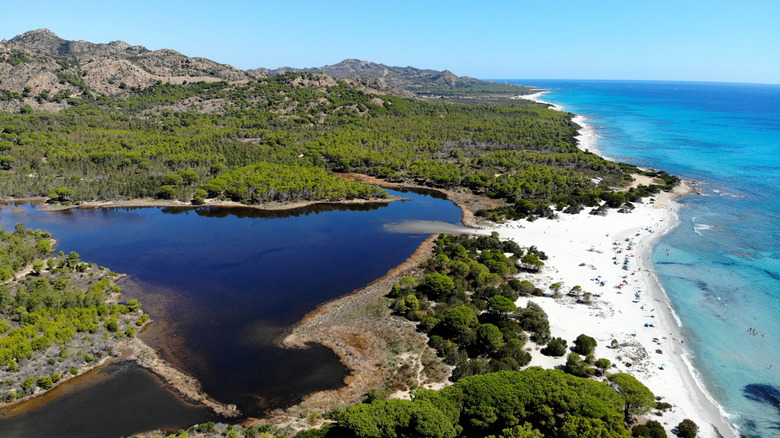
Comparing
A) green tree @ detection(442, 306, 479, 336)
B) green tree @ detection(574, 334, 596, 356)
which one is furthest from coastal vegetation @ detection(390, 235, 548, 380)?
green tree @ detection(574, 334, 596, 356)

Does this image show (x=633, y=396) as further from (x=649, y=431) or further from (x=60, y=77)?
(x=60, y=77)

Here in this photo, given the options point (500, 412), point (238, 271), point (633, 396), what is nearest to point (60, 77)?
point (238, 271)

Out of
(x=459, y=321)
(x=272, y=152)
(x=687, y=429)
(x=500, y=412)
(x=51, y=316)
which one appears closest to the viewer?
(x=500, y=412)

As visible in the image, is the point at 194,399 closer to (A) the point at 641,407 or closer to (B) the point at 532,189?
(A) the point at 641,407

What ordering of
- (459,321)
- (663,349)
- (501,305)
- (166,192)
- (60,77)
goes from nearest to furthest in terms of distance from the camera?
(663,349), (459,321), (501,305), (166,192), (60,77)

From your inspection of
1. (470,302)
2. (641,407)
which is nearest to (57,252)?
(470,302)

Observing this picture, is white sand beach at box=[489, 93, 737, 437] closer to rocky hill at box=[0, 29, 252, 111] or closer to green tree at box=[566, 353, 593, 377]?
green tree at box=[566, 353, 593, 377]

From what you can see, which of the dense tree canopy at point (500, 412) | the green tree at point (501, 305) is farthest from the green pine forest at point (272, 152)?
the dense tree canopy at point (500, 412)
